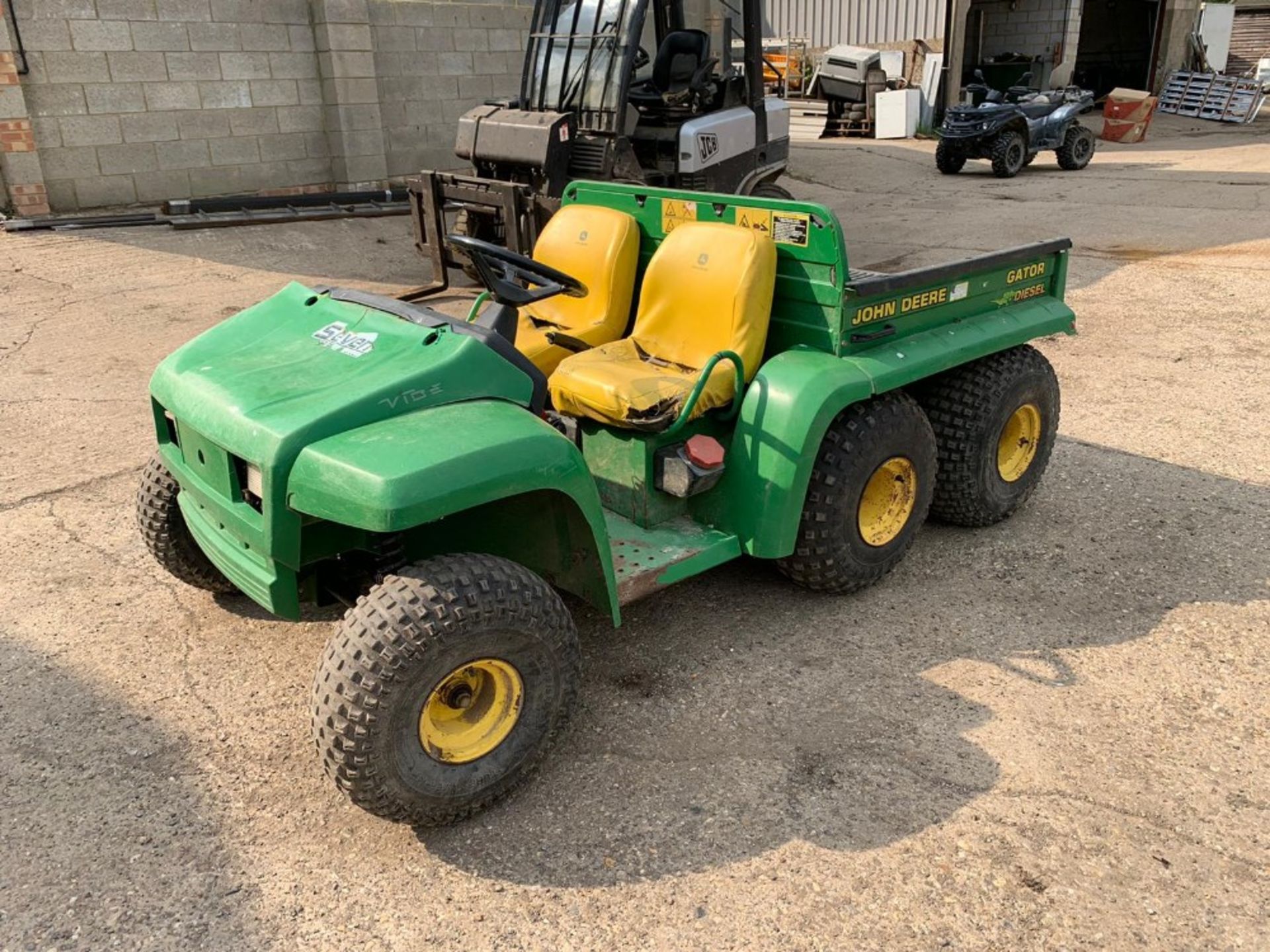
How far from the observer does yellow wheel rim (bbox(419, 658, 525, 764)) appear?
8.63ft

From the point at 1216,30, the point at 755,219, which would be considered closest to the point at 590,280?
the point at 755,219

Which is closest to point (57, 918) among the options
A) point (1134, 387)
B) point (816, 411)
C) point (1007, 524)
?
point (816, 411)

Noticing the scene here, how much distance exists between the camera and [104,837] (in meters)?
2.62

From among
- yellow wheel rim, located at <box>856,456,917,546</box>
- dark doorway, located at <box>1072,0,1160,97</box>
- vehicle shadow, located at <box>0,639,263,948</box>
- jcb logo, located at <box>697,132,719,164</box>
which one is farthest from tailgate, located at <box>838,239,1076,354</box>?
dark doorway, located at <box>1072,0,1160,97</box>

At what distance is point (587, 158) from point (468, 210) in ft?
3.32

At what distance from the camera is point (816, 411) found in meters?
3.32

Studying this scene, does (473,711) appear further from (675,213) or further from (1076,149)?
(1076,149)

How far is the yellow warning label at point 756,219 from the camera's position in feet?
11.9

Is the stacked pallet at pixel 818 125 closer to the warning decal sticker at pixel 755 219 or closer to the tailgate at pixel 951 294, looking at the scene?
the tailgate at pixel 951 294

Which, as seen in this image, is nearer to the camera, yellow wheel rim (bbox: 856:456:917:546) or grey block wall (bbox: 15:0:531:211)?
yellow wheel rim (bbox: 856:456:917:546)

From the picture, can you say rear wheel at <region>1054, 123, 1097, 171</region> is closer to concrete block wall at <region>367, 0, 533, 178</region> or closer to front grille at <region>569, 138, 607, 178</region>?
concrete block wall at <region>367, 0, 533, 178</region>

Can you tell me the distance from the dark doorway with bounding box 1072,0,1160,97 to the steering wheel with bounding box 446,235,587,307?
26937mm

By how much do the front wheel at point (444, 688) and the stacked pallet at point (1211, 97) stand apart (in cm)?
2494

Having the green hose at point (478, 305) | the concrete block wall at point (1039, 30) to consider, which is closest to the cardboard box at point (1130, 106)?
the concrete block wall at point (1039, 30)
